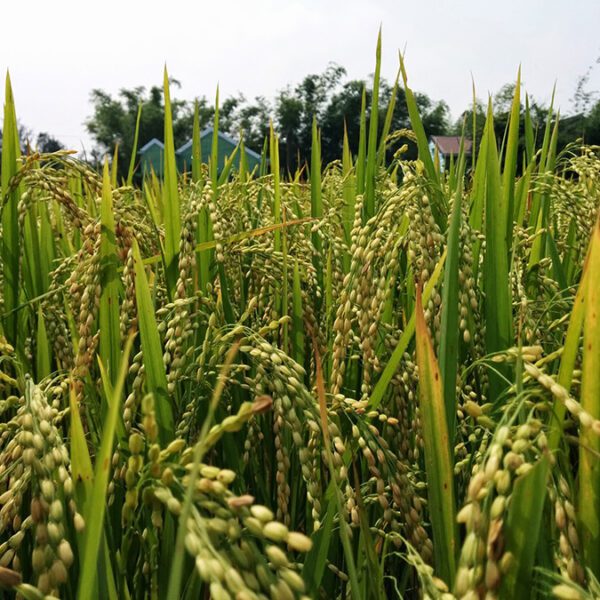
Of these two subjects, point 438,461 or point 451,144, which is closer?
point 438,461

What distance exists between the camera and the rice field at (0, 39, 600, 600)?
25.5 inches

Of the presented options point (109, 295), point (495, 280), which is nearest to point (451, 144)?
point (495, 280)

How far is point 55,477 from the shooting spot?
0.85 meters

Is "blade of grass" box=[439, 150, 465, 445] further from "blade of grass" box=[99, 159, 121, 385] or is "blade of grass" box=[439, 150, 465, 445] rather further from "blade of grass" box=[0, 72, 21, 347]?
"blade of grass" box=[0, 72, 21, 347]

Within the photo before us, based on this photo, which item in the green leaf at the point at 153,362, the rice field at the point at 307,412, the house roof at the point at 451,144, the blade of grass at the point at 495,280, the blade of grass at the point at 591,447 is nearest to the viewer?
the rice field at the point at 307,412

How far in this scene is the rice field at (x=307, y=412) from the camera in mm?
648

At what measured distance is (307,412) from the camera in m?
0.88

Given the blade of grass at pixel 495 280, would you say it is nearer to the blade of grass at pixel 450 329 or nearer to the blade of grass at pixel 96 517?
the blade of grass at pixel 450 329

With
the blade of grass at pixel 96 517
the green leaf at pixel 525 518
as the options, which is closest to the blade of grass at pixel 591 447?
the green leaf at pixel 525 518

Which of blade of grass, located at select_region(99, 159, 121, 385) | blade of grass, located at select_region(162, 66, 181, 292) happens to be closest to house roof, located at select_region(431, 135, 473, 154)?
blade of grass, located at select_region(162, 66, 181, 292)

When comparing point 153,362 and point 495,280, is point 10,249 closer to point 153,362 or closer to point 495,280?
point 153,362

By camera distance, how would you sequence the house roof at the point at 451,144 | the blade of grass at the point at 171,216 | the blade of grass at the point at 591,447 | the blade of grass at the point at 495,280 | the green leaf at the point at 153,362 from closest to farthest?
the blade of grass at the point at 591,447 < the green leaf at the point at 153,362 < the blade of grass at the point at 495,280 < the blade of grass at the point at 171,216 < the house roof at the point at 451,144

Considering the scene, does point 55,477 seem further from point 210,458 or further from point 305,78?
point 305,78

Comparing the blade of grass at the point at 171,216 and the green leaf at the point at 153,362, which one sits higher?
the blade of grass at the point at 171,216
